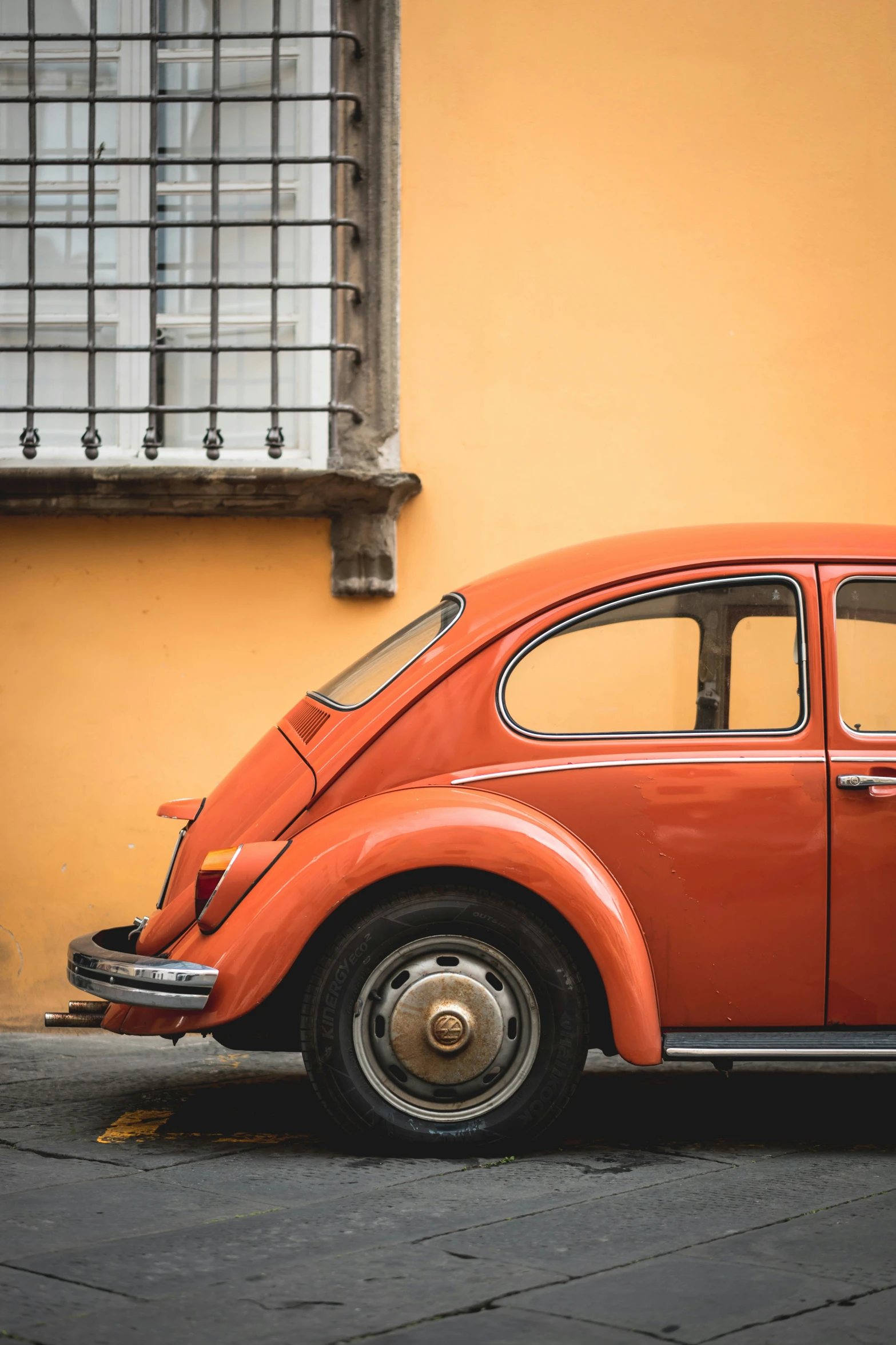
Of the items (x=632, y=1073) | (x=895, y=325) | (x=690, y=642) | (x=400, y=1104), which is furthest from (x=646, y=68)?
(x=400, y=1104)

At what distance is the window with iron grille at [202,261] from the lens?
6191mm

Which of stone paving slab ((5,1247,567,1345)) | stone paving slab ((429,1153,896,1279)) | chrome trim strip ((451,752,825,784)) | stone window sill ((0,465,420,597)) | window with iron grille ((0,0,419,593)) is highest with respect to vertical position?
window with iron grille ((0,0,419,593))

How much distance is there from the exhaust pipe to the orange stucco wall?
210 cm

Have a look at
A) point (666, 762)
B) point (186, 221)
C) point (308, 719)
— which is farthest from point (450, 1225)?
point (186, 221)

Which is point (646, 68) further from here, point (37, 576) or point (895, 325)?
point (37, 576)

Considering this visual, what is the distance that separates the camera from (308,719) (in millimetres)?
4402

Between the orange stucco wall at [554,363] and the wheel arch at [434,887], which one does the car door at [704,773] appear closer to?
the wheel arch at [434,887]

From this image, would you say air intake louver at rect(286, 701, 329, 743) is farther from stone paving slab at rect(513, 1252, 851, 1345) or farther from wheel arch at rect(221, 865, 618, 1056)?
stone paving slab at rect(513, 1252, 851, 1345)

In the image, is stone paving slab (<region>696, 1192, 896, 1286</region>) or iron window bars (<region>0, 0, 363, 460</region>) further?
iron window bars (<region>0, 0, 363, 460</region>)

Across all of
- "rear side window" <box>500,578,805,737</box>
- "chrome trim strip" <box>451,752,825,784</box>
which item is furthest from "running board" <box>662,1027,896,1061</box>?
"rear side window" <box>500,578,805,737</box>

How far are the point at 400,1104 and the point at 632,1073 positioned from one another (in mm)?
1636

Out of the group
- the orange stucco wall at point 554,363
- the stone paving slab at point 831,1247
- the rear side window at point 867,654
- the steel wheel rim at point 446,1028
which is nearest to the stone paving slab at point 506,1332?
the stone paving slab at point 831,1247

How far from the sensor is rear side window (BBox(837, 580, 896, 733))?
4.04 meters

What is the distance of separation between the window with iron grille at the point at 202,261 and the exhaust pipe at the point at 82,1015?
100 inches
